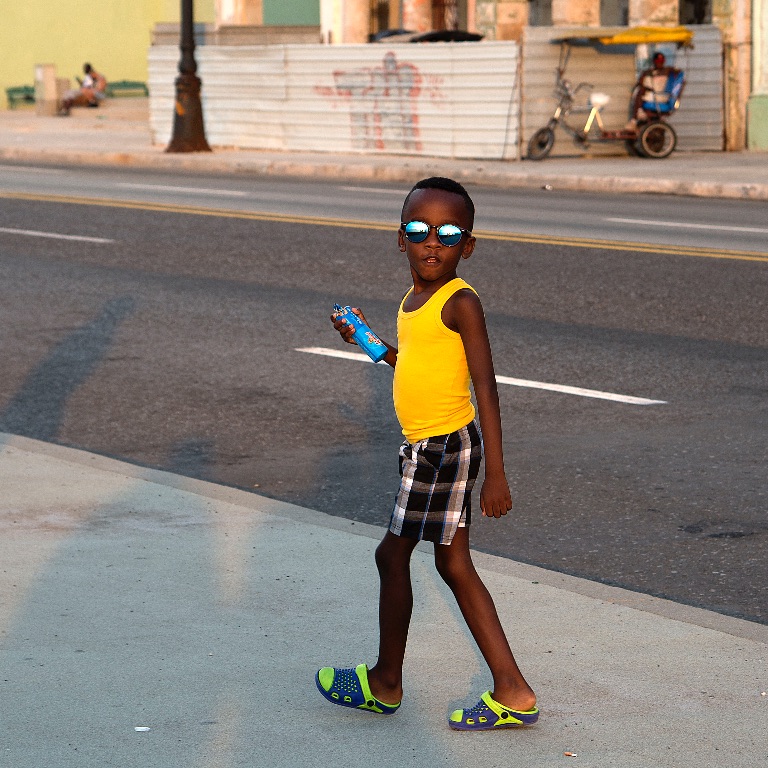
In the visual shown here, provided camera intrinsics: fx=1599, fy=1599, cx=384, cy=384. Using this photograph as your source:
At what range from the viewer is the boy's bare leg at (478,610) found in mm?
4156

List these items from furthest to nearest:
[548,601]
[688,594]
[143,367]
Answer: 1. [143,367]
2. [688,594]
3. [548,601]

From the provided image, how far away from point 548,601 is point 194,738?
148cm

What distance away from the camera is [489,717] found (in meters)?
4.09

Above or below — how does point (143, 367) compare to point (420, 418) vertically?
below

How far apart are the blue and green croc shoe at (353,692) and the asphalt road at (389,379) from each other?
5.10 feet

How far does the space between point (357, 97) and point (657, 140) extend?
5.54 metres

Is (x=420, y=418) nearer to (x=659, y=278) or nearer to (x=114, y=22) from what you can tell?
(x=659, y=278)

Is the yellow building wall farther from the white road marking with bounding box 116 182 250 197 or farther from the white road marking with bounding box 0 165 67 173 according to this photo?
the white road marking with bounding box 116 182 250 197

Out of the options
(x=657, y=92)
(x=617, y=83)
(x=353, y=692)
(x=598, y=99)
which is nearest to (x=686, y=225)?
(x=598, y=99)

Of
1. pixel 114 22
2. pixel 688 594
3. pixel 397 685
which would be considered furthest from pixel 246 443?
pixel 114 22

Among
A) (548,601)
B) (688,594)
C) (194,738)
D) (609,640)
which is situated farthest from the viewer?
(688,594)

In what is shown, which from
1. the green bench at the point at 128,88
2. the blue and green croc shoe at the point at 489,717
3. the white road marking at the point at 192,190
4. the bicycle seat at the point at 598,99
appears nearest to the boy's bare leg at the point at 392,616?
the blue and green croc shoe at the point at 489,717

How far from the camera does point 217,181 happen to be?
23.7 m

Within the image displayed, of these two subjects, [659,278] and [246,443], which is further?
[659,278]
